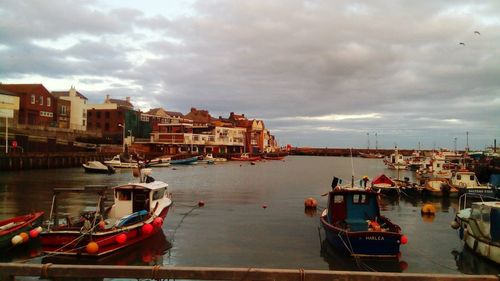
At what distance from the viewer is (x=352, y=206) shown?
71.5 ft

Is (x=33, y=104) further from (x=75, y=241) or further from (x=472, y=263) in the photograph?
(x=472, y=263)

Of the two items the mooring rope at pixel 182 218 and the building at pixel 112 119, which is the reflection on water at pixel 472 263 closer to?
the mooring rope at pixel 182 218

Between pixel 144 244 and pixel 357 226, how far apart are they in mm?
10941

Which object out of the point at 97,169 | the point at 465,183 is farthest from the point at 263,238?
the point at 97,169

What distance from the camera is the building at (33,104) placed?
87.2 meters

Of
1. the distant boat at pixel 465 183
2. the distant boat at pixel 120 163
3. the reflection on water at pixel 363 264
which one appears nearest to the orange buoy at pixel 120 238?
the reflection on water at pixel 363 264

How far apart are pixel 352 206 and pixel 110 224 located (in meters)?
12.5

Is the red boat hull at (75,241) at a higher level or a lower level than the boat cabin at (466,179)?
lower

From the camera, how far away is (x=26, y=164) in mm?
69375

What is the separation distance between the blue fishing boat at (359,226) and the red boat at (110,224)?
933 cm

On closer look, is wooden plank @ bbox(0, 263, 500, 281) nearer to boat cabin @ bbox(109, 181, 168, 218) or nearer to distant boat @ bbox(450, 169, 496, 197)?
boat cabin @ bbox(109, 181, 168, 218)

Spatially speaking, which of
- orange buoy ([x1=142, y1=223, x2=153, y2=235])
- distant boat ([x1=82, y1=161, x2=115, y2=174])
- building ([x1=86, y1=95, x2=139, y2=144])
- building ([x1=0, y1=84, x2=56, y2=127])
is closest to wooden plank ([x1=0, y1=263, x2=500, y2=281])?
orange buoy ([x1=142, y1=223, x2=153, y2=235])

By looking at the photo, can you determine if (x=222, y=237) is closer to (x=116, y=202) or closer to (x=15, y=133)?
(x=116, y=202)

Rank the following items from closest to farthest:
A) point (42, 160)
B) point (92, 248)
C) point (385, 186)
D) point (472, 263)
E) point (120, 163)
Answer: point (92, 248) < point (472, 263) < point (385, 186) < point (42, 160) < point (120, 163)
